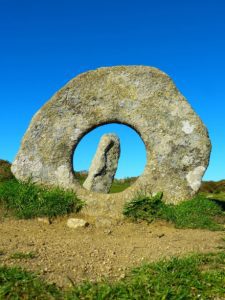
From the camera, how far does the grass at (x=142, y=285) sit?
529cm

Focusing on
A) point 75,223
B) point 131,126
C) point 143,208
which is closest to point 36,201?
point 75,223

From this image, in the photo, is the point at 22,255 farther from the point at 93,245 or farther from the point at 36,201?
the point at 36,201

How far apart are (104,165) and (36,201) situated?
4526 millimetres

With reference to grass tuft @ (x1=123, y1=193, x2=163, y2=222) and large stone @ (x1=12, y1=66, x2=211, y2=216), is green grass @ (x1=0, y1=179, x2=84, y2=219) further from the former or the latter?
grass tuft @ (x1=123, y1=193, x2=163, y2=222)

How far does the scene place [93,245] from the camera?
319 inches

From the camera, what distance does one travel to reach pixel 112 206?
A: 10.9 metres

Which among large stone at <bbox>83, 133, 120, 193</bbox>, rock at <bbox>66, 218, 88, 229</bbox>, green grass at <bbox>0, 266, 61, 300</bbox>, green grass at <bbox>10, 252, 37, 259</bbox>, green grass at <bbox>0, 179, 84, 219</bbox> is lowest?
green grass at <bbox>0, 266, 61, 300</bbox>

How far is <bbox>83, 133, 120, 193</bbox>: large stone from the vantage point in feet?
48.7

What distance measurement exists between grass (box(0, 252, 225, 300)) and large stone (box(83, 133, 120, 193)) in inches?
325

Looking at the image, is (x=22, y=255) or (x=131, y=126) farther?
(x=131, y=126)

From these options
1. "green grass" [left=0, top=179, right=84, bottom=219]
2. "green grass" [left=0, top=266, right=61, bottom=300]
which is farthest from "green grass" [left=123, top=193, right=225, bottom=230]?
"green grass" [left=0, top=266, right=61, bottom=300]

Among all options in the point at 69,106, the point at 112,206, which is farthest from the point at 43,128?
the point at 112,206

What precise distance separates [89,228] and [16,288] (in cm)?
459

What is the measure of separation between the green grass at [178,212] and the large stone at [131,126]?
0.34 metres
